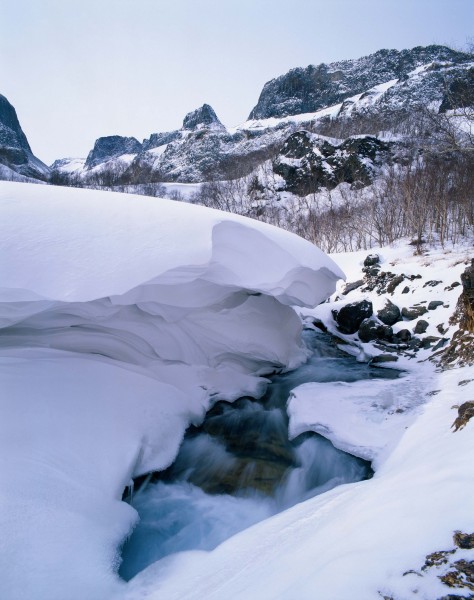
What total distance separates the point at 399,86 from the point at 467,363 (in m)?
50.1

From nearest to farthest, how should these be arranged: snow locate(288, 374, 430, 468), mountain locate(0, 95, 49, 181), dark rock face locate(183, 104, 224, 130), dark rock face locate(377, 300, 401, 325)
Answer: snow locate(288, 374, 430, 468), dark rock face locate(377, 300, 401, 325), mountain locate(0, 95, 49, 181), dark rock face locate(183, 104, 224, 130)

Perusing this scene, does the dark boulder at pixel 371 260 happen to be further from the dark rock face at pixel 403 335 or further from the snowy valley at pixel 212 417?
the dark rock face at pixel 403 335

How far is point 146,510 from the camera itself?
2.88 metres

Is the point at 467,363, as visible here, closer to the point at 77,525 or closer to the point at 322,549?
the point at 322,549

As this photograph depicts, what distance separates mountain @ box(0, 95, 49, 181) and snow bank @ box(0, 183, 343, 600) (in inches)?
1397

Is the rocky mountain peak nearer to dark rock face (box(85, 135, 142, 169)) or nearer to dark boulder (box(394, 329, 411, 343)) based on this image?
dark rock face (box(85, 135, 142, 169))

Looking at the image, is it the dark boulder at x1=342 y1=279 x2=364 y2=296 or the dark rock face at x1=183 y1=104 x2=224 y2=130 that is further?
the dark rock face at x1=183 y1=104 x2=224 y2=130

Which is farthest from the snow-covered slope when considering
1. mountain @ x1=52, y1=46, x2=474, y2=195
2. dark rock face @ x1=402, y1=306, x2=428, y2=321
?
mountain @ x1=52, y1=46, x2=474, y2=195

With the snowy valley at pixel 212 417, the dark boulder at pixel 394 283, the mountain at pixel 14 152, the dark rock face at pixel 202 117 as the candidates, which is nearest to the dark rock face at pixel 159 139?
the dark rock face at pixel 202 117

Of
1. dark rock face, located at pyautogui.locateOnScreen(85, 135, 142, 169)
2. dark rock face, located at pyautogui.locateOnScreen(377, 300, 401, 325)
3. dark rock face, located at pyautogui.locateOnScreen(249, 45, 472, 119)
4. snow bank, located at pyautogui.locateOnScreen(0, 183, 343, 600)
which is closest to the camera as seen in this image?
snow bank, located at pyautogui.locateOnScreen(0, 183, 343, 600)

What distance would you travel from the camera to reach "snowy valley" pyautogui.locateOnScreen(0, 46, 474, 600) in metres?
1.54

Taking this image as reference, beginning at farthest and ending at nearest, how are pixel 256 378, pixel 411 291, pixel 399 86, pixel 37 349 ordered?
pixel 399 86
pixel 411 291
pixel 256 378
pixel 37 349

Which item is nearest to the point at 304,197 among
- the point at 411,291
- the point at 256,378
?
the point at 411,291

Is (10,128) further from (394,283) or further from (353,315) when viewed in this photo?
(353,315)
